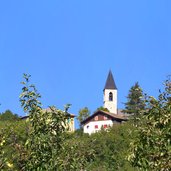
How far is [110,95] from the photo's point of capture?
119 m

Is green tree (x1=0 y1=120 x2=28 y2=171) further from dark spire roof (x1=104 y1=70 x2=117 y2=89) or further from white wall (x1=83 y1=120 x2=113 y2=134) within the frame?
dark spire roof (x1=104 y1=70 x2=117 y2=89)

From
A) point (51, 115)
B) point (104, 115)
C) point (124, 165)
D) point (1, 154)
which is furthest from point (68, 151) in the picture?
point (104, 115)

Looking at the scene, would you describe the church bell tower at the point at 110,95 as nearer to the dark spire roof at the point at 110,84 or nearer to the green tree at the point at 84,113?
the dark spire roof at the point at 110,84

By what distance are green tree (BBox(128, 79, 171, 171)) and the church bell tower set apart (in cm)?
10686

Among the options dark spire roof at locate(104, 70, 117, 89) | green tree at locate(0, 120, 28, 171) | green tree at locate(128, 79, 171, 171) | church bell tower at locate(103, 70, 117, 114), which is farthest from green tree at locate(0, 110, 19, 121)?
green tree at locate(128, 79, 171, 171)

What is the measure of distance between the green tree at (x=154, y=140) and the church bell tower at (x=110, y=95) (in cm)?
10686

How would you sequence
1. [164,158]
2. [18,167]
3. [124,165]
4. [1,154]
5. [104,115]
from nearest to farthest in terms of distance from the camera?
[164,158], [1,154], [18,167], [124,165], [104,115]

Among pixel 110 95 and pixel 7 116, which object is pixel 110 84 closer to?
pixel 110 95

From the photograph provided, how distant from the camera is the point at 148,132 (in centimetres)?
743

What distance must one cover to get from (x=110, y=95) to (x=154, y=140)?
368 feet

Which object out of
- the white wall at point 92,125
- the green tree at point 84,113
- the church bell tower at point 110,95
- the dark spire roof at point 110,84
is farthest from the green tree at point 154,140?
the dark spire roof at point 110,84

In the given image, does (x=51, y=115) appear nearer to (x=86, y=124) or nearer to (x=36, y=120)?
(x=36, y=120)

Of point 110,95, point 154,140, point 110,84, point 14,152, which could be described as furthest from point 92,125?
point 154,140

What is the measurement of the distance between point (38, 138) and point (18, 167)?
690 mm
